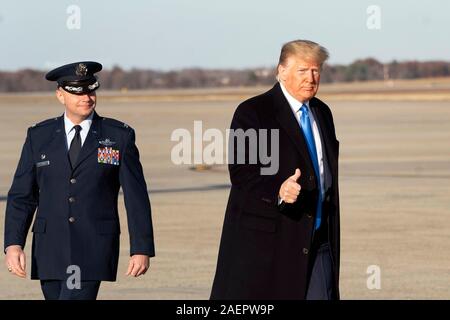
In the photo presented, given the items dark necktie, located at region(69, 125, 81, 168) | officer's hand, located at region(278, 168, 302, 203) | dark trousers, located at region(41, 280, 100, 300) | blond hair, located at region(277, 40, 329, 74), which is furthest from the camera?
dark necktie, located at region(69, 125, 81, 168)

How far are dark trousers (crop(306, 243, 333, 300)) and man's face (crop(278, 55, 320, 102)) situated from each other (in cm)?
83

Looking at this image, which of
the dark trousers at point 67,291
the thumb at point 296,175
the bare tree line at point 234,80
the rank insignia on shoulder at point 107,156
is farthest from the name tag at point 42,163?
the bare tree line at point 234,80

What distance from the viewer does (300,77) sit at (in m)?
7.82

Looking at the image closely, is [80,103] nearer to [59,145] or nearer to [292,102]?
[59,145]

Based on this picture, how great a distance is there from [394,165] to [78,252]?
22600 millimetres

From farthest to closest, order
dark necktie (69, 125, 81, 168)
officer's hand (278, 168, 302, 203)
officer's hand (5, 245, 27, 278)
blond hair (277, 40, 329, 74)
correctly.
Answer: dark necktie (69, 125, 81, 168)
officer's hand (5, 245, 27, 278)
blond hair (277, 40, 329, 74)
officer's hand (278, 168, 302, 203)

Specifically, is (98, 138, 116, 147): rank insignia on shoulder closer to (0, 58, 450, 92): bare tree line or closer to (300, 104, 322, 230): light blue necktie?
(300, 104, 322, 230): light blue necktie

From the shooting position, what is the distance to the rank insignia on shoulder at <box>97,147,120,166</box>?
316 inches

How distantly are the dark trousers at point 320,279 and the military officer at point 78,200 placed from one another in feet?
2.88

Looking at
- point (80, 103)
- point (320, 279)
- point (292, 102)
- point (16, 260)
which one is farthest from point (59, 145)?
point (320, 279)

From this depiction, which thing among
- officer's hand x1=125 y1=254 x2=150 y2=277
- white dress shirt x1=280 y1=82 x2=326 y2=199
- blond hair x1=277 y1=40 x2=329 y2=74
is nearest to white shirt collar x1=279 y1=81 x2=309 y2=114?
white dress shirt x1=280 y1=82 x2=326 y2=199

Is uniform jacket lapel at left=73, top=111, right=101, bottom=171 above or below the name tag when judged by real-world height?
above

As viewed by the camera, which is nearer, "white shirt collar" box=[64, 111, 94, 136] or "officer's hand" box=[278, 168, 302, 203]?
"officer's hand" box=[278, 168, 302, 203]
